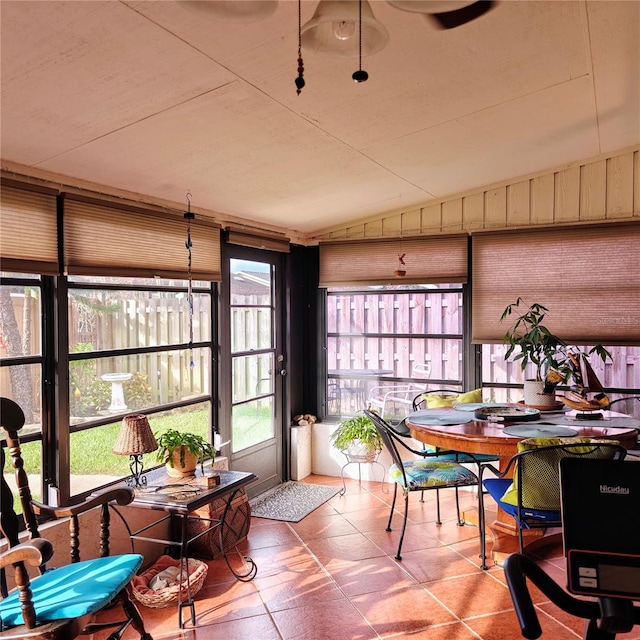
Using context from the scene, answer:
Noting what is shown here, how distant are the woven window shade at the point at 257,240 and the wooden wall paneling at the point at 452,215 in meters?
1.37

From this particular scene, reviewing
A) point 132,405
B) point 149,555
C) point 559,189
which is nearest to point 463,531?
point 149,555

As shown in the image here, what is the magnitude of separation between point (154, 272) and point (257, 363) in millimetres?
1549

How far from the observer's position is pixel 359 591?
3156 mm

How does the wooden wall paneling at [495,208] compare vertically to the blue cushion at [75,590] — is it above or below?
above

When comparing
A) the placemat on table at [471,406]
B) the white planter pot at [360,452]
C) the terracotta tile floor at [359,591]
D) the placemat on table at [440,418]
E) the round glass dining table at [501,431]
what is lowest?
the terracotta tile floor at [359,591]

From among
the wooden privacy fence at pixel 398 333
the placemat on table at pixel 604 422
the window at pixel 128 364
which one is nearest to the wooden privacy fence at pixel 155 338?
the window at pixel 128 364

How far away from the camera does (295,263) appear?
5.33m

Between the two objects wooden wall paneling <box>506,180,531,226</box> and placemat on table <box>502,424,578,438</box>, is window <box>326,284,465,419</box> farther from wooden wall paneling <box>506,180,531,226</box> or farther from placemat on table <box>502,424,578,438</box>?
placemat on table <box>502,424,578,438</box>

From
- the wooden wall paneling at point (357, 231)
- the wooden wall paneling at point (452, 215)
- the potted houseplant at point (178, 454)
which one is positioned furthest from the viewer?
the wooden wall paneling at point (357, 231)

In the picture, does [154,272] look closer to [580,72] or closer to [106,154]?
[106,154]

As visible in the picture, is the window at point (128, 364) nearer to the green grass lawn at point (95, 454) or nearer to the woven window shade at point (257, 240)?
the green grass lawn at point (95, 454)

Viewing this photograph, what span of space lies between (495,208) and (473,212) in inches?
7.0

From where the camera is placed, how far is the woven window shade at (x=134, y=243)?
310 centimetres

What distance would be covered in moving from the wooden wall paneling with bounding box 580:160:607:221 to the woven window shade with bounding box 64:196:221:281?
2.79 metres
